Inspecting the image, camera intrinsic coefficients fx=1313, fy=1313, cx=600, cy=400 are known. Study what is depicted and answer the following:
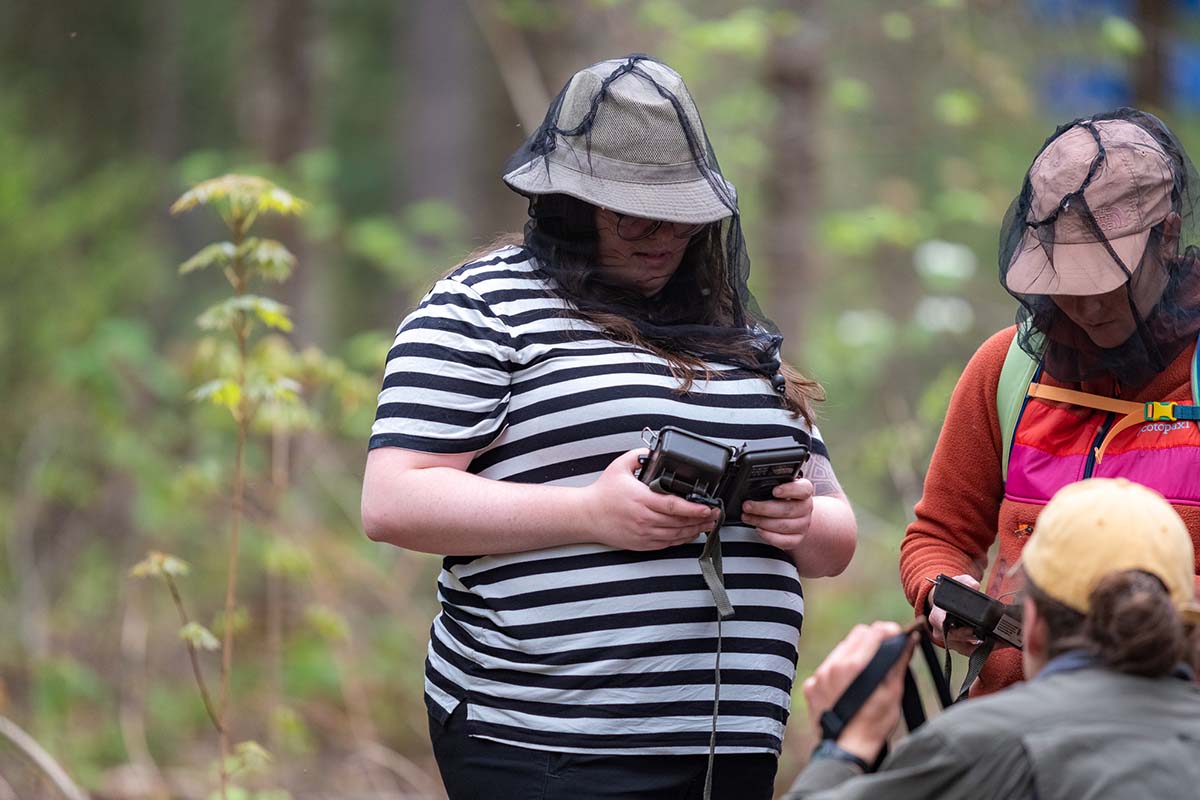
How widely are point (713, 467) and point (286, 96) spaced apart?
5.59m

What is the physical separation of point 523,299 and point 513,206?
6112 mm

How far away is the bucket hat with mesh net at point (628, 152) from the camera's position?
2.21m

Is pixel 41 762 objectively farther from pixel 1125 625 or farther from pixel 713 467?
pixel 1125 625

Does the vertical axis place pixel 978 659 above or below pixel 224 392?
below

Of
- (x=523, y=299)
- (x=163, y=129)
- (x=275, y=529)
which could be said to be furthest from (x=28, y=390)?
(x=163, y=129)

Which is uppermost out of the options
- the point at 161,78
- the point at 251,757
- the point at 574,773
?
the point at 161,78

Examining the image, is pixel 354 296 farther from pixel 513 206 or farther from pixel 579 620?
pixel 579 620

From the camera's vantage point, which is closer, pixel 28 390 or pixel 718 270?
pixel 718 270

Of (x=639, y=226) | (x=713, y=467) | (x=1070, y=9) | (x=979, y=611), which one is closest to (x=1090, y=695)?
(x=979, y=611)

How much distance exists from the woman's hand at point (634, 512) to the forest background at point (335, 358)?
2026mm

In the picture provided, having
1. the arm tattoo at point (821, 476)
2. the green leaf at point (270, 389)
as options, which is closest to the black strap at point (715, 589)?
the arm tattoo at point (821, 476)

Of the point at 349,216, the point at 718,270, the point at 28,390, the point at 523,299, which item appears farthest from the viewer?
the point at 349,216

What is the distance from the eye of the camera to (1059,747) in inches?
59.4

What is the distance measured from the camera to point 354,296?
51.0 feet
